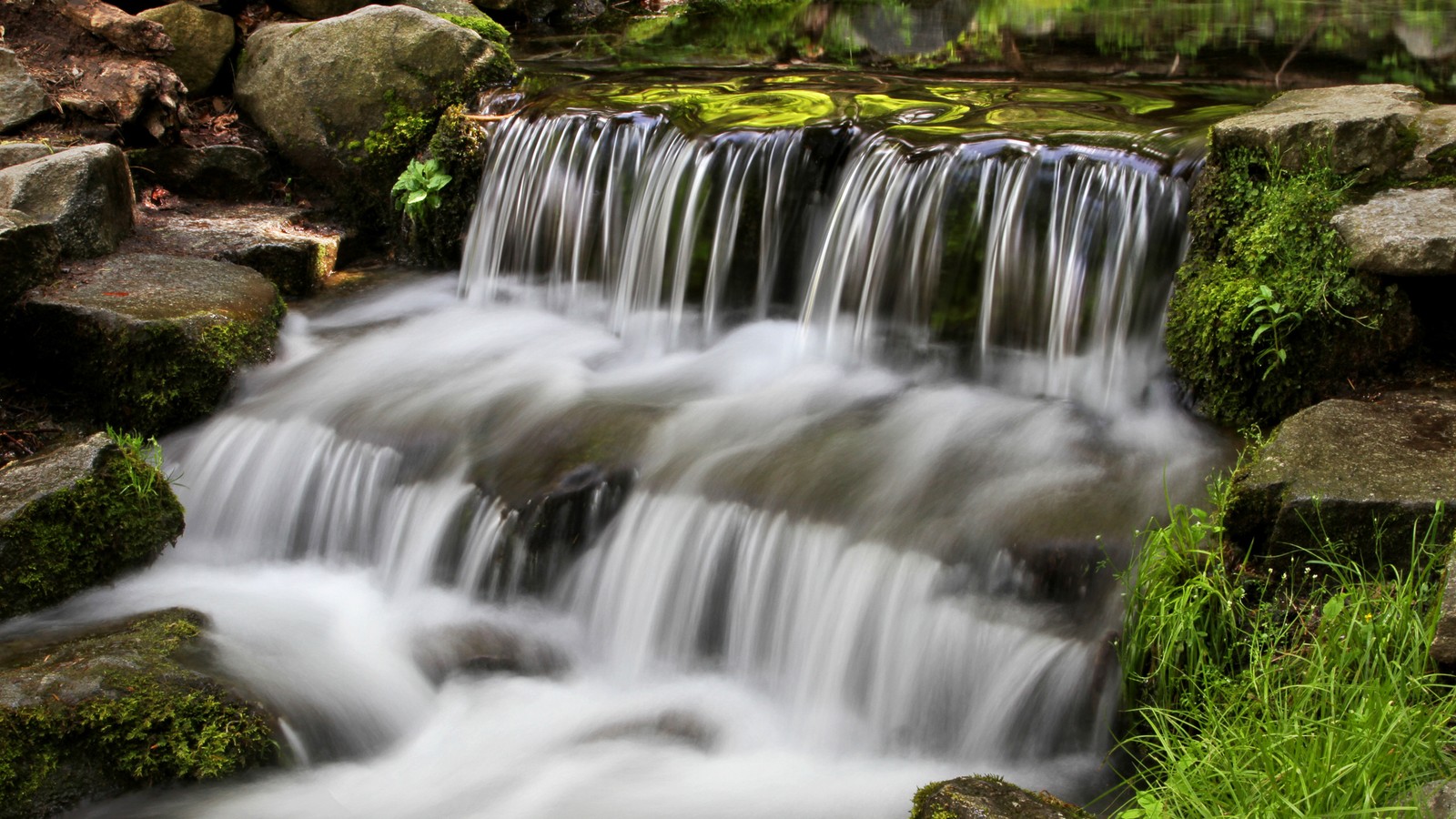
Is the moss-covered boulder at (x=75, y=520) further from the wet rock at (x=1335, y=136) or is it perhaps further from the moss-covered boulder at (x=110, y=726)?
the wet rock at (x=1335, y=136)

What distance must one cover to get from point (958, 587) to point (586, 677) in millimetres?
1333

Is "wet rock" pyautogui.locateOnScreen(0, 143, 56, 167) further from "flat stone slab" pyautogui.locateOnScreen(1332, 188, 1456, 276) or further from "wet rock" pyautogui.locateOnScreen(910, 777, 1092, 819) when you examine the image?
"flat stone slab" pyautogui.locateOnScreen(1332, 188, 1456, 276)

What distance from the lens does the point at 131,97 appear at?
690 cm

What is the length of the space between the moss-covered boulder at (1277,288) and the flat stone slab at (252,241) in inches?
180

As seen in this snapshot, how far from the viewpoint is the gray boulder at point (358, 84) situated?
7.38 m

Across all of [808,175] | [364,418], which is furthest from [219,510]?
[808,175]

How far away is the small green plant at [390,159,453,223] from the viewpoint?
700cm

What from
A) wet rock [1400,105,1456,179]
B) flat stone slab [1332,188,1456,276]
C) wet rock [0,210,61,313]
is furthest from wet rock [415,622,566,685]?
wet rock [1400,105,1456,179]

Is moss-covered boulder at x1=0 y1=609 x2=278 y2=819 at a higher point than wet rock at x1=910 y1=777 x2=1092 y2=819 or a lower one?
lower

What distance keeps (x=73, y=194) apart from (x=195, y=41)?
6.69ft

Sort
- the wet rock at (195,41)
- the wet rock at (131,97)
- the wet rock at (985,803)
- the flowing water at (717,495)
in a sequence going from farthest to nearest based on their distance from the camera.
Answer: the wet rock at (195,41), the wet rock at (131,97), the flowing water at (717,495), the wet rock at (985,803)

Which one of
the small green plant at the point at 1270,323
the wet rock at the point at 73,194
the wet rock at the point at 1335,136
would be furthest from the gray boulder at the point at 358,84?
the small green plant at the point at 1270,323

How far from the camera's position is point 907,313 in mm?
5551

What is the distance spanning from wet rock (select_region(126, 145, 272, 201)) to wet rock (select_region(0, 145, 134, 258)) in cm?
86
